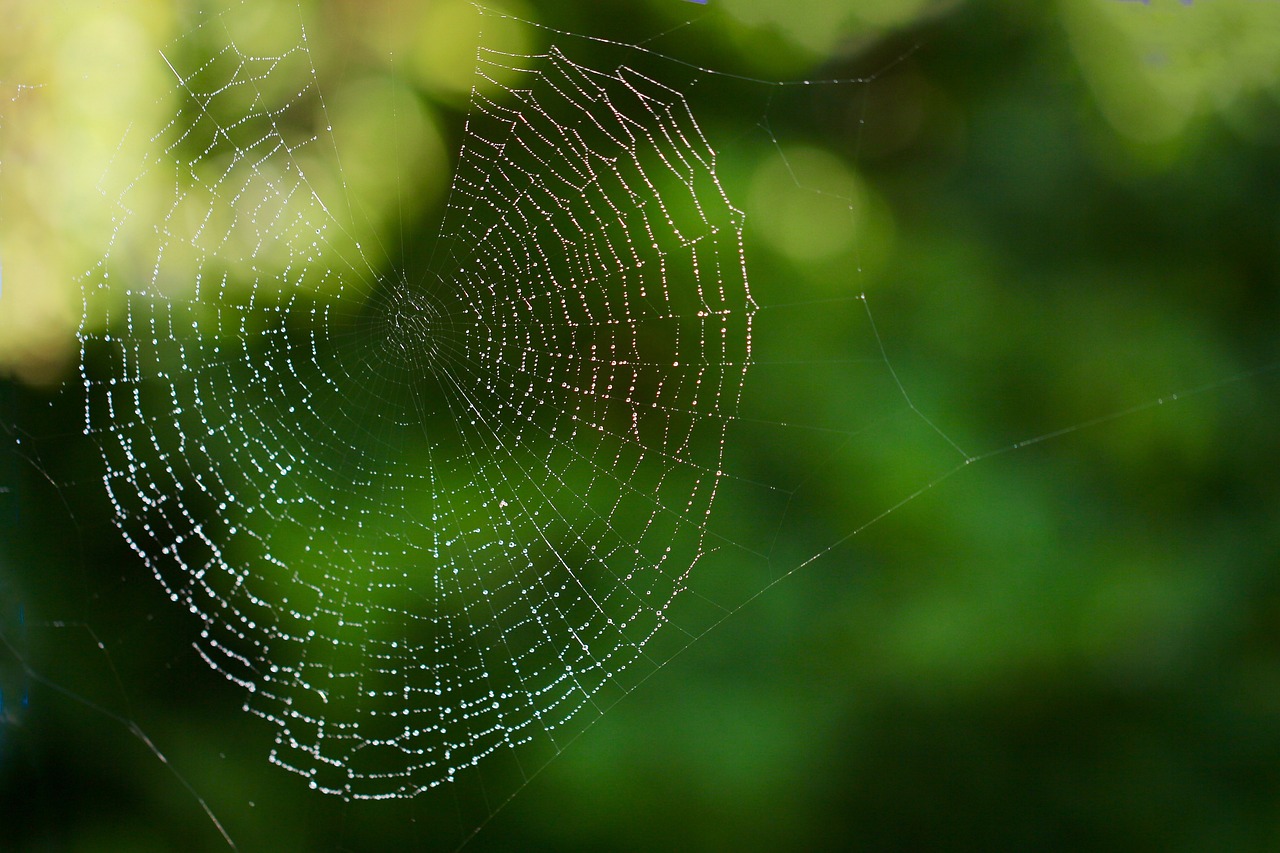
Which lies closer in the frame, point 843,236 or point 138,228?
point 138,228

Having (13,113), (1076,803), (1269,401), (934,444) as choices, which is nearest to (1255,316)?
(1269,401)

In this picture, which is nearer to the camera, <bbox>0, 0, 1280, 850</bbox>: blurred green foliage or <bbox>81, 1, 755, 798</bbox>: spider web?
<bbox>81, 1, 755, 798</bbox>: spider web

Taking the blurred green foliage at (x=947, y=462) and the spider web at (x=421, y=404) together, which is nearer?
the spider web at (x=421, y=404)

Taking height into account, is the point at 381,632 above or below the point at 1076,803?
above

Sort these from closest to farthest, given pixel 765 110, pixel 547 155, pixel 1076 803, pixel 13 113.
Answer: pixel 13 113, pixel 547 155, pixel 765 110, pixel 1076 803

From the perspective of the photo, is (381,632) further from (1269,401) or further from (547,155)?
(1269,401)
